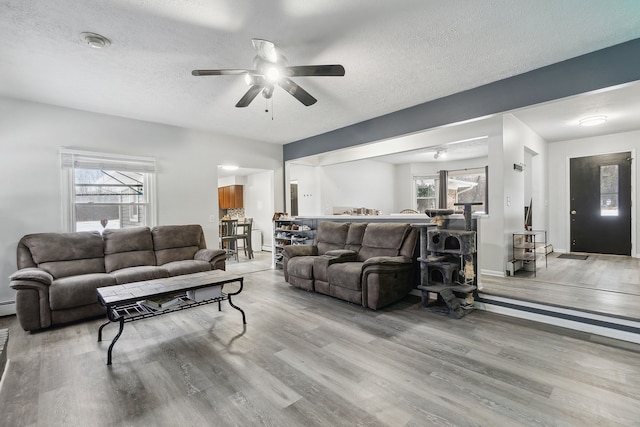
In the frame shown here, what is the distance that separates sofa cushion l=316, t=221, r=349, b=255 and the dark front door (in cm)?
539

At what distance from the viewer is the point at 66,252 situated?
12.4ft

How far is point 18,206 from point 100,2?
319 cm

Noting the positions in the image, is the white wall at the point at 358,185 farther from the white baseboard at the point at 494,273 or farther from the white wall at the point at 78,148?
the white baseboard at the point at 494,273

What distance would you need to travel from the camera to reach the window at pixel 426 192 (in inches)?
353

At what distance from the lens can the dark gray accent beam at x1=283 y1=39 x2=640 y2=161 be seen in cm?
270

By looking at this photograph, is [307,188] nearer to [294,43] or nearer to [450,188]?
[450,188]

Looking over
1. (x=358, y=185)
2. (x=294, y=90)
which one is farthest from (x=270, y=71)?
(x=358, y=185)

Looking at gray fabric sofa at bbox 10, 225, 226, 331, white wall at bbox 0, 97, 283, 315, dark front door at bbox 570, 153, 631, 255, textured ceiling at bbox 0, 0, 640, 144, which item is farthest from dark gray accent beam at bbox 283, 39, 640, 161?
dark front door at bbox 570, 153, 631, 255

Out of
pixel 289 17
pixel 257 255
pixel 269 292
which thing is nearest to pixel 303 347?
pixel 269 292

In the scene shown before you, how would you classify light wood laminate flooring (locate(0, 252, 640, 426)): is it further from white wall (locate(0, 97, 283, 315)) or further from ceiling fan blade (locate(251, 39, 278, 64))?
ceiling fan blade (locate(251, 39, 278, 64))

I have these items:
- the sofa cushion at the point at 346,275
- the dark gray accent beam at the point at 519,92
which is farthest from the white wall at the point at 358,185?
the sofa cushion at the point at 346,275

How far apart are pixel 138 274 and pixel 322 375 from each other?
9.26 ft

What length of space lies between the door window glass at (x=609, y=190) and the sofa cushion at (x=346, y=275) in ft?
19.1

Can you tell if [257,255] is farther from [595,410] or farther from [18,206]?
[595,410]
